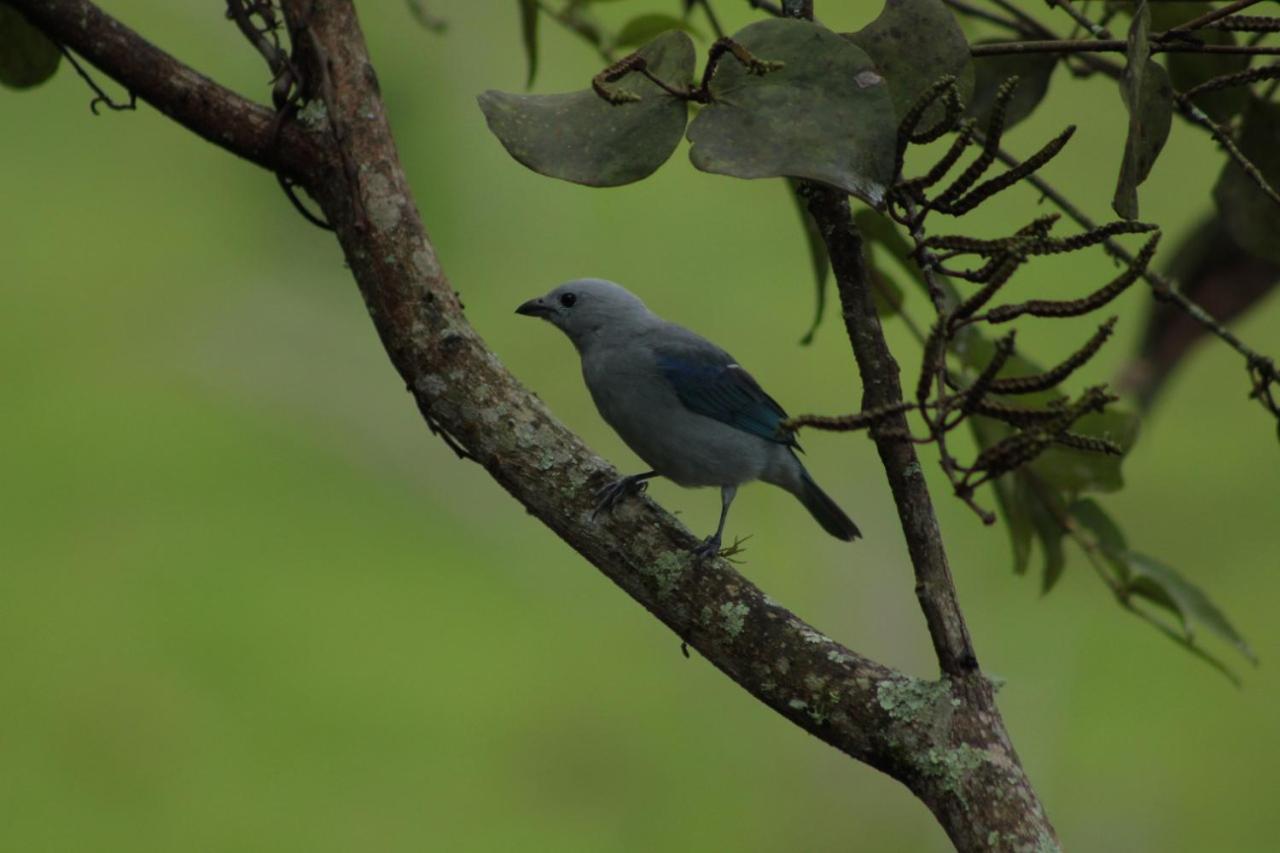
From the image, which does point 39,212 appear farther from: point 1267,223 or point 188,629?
point 1267,223

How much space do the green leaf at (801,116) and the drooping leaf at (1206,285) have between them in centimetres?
136

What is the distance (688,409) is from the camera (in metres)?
2.99

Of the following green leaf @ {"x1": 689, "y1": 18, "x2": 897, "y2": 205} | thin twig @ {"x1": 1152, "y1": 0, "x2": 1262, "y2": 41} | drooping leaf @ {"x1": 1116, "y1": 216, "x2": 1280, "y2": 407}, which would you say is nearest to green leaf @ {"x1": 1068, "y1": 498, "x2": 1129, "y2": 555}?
drooping leaf @ {"x1": 1116, "y1": 216, "x2": 1280, "y2": 407}

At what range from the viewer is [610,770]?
6.21m

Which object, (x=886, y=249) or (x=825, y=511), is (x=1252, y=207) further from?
(x=825, y=511)

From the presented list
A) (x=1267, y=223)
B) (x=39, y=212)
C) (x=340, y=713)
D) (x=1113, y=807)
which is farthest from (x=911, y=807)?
(x=39, y=212)

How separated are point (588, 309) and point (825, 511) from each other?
67 centimetres

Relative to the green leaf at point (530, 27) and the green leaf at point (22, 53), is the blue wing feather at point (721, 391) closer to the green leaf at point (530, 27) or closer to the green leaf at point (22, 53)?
the green leaf at point (530, 27)

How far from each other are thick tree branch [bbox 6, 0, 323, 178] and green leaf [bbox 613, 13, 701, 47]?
0.81m

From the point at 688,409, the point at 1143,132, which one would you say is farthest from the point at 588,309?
the point at 1143,132

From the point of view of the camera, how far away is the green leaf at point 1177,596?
2.46m

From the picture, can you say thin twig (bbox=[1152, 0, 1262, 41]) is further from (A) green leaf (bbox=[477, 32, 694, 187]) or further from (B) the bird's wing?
(B) the bird's wing

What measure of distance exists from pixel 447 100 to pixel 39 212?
2.23 meters

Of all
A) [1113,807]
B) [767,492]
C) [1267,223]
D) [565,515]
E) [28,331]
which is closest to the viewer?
[565,515]
